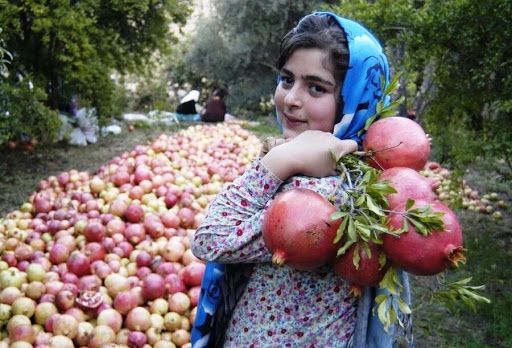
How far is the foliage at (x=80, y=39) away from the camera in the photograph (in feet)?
21.1

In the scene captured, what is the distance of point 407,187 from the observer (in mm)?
1062

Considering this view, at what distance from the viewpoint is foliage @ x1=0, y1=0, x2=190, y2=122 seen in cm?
643

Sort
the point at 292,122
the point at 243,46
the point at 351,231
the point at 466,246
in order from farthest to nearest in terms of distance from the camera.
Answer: the point at 243,46
the point at 466,246
the point at 292,122
the point at 351,231

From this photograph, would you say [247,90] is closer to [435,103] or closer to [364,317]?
[435,103]

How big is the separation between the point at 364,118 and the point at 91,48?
6.27m

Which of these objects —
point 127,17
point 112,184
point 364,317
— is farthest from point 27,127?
point 364,317

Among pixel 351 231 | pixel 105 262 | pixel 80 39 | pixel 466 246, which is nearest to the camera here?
pixel 351 231

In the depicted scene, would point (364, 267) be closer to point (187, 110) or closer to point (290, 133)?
point (290, 133)

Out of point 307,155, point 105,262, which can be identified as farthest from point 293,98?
point 105,262

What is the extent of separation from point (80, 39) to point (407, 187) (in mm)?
6672

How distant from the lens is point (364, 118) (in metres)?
1.34

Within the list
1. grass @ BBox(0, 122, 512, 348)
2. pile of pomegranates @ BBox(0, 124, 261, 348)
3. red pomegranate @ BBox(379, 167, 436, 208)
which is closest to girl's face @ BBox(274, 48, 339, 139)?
red pomegranate @ BBox(379, 167, 436, 208)

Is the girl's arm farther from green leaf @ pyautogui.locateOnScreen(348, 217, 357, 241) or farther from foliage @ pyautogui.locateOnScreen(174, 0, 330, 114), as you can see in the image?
foliage @ pyautogui.locateOnScreen(174, 0, 330, 114)

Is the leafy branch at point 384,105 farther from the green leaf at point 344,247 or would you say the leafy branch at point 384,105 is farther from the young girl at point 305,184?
the green leaf at point 344,247
